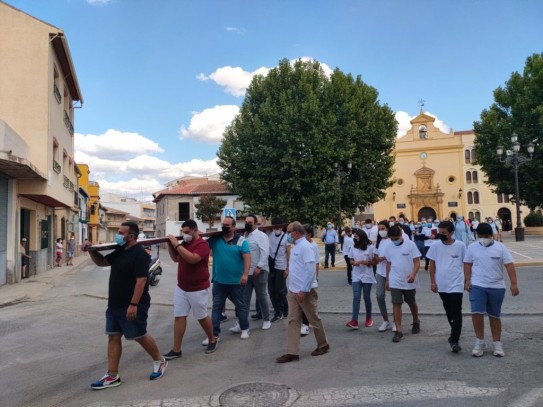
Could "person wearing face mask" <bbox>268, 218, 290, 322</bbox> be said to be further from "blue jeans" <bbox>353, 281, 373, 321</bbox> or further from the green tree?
the green tree

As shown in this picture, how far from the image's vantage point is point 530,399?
406cm

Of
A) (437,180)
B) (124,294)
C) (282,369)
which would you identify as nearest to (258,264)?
(282,369)

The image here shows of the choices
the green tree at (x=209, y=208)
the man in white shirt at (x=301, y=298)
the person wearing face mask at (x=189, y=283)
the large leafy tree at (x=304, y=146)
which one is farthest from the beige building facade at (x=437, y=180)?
the person wearing face mask at (x=189, y=283)

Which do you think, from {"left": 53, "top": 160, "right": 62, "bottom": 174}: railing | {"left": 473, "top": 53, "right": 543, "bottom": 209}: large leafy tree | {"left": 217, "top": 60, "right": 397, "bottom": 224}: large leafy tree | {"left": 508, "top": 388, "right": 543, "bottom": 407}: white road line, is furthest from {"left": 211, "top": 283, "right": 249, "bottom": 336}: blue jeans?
{"left": 473, "top": 53, "right": 543, "bottom": 209}: large leafy tree

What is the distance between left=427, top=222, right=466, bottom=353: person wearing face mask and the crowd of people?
0.04ft

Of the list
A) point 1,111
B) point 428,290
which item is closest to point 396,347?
point 428,290

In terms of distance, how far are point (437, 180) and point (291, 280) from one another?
54.9m

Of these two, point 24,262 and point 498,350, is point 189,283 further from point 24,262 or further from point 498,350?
point 24,262

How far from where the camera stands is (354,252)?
7227 mm

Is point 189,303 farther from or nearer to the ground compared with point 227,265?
nearer to the ground

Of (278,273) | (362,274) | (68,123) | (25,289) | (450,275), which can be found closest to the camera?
(450,275)

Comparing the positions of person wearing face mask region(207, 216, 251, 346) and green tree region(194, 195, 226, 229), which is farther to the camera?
green tree region(194, 195, 226, 229)

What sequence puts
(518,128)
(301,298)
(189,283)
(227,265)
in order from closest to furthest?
(301,298) < (189,283) < (227,265) < (518,128)

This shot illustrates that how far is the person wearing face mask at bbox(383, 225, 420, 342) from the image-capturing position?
6.30 metres
